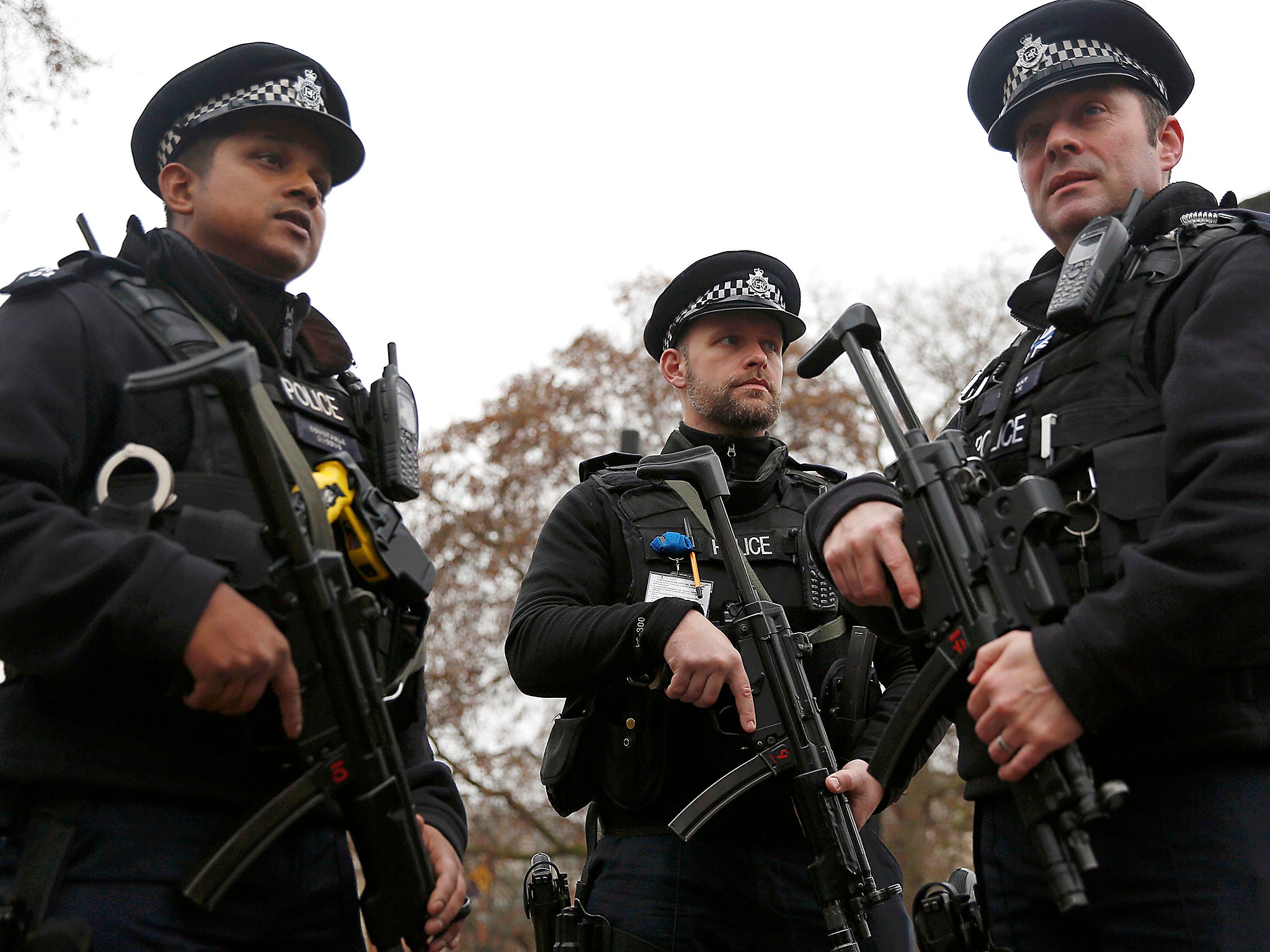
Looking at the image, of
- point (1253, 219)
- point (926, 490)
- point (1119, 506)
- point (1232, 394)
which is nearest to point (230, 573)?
point (926, 490)

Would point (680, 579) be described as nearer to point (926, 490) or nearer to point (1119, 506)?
point (926, 490)

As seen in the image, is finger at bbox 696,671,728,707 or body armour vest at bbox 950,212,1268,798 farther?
finger at bbox 696,671,728,707

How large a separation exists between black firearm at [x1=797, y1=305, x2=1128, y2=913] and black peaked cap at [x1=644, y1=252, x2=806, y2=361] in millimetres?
1556

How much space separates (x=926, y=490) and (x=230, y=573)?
142 centimetres

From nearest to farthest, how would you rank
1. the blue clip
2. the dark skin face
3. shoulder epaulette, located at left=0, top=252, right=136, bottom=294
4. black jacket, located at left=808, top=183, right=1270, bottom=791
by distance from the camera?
1. black jacket, located at left=808, top=183, right=1270, bottom=791
2. shoulder epaulette, located at left=0, top=252, right=136, bottom=294
3. the dark skin face
4. the blue clip

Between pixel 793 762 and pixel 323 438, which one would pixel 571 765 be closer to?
pixel 793 762

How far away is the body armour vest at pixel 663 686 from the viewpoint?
136 inches

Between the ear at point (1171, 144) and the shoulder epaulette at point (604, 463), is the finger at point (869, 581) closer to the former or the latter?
the ear at point (1171, 144)

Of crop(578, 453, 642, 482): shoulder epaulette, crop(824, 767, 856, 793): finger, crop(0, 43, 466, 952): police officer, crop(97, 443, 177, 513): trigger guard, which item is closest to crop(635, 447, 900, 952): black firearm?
crop(824, 767, 856, 793): finger

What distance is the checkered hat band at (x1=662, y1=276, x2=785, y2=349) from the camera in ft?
13.9

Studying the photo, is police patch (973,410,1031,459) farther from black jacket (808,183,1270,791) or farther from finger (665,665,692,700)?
finger (665,665,692,700)

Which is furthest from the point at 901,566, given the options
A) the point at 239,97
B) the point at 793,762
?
the point at 239,97

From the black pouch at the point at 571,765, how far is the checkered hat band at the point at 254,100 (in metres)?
1.97

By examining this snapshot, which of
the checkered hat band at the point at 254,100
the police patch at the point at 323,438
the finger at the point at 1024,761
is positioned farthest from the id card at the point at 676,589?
the checkered hat band at the point at 254,100
